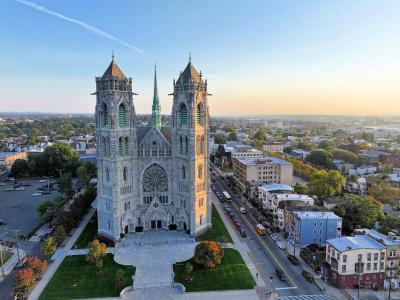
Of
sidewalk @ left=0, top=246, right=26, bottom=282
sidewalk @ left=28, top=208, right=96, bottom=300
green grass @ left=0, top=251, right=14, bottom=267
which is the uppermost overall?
sidewalk @ left=28, top=208, right=96, bottom=300

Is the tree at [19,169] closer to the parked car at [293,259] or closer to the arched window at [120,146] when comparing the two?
the arched window at [120,146]

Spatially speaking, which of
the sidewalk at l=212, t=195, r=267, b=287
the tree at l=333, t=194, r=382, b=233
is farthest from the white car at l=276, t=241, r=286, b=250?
the tree at l=333, t=194, r=382, b=233

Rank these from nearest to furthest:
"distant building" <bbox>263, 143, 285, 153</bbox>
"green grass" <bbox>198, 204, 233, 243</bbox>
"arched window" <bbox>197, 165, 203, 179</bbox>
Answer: "green grass" <bbox>198, 204, 233, 243</bbox>
"arched window" <bbox>197, 165, 203, 179</bbox>
"distant building" <bbox>263, 143, 285, 153</bbox>

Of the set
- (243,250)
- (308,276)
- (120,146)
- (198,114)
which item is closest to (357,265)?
(308,276)

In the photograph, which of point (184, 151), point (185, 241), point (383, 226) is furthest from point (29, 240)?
point (383, 226)

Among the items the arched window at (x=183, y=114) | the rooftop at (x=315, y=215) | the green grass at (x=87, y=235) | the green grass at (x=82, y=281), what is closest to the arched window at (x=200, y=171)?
the arched window at (x=183, y=114)

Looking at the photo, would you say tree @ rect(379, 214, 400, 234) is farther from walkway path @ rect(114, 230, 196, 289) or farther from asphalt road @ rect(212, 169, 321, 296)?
walkway path @ rect(114, 230, 196, 289)
